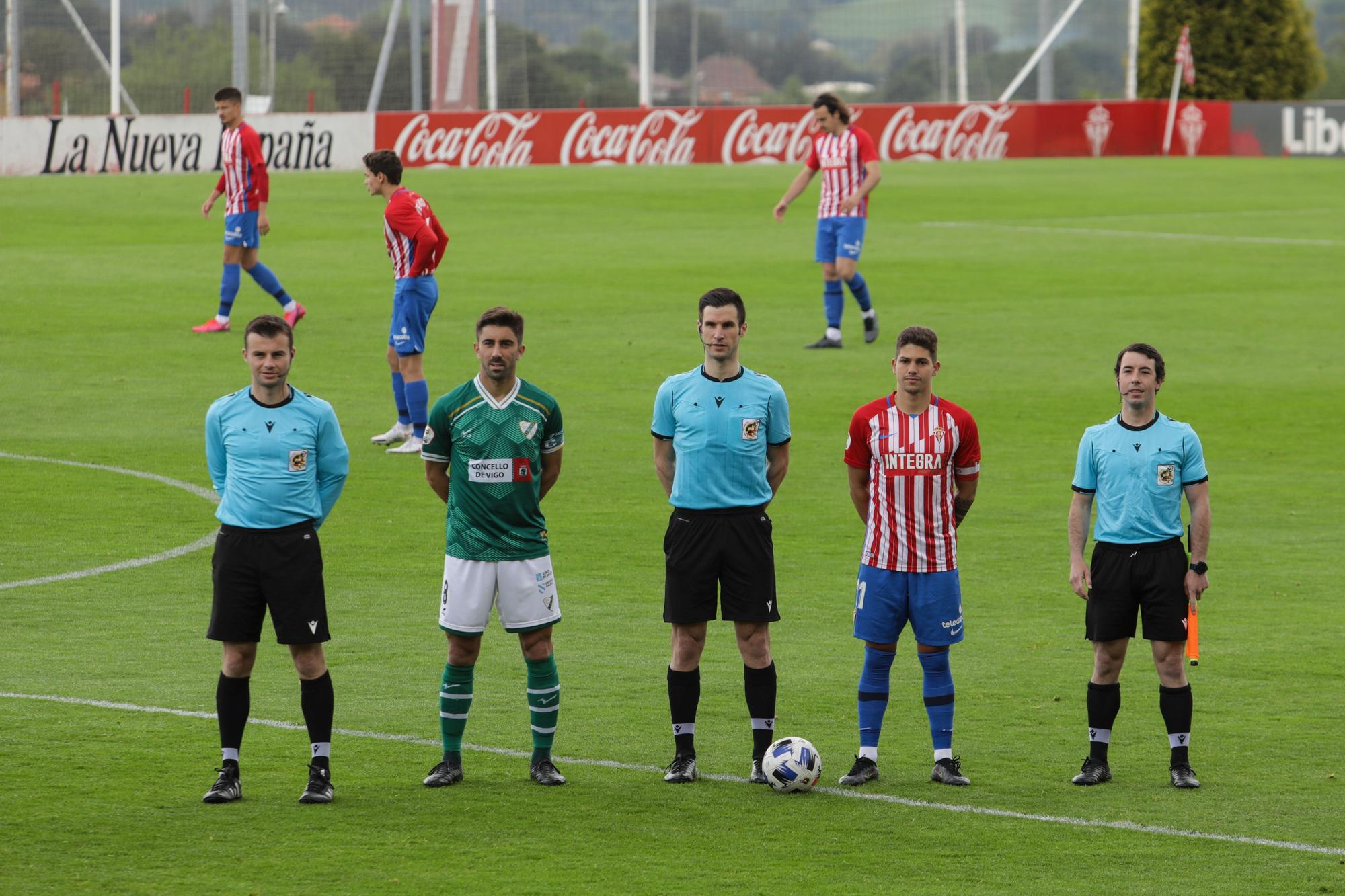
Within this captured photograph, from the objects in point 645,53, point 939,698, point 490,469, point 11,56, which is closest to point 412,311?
point 490,469

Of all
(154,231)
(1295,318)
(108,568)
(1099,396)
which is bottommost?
(108,568)

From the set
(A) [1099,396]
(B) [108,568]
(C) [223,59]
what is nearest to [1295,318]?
(A) [1099,396]

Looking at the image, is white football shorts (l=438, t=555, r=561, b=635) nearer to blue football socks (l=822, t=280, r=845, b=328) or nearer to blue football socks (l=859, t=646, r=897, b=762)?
blue football socks (l=859, t=646, r=897, b=762)

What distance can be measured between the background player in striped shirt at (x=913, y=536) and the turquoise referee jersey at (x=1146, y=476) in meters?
0.57

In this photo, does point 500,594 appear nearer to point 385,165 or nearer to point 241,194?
point 385,165

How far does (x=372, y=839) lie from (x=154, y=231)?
24627 mm

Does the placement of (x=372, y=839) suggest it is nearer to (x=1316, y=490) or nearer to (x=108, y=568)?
(x=108, y=568)

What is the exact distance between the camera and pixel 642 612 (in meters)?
10.8

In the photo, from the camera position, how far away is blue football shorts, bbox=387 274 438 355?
14.4 m

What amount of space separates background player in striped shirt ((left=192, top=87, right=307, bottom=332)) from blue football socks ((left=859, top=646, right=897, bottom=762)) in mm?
12811

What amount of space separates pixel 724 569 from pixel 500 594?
936 mm

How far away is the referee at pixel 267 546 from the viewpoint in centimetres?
741

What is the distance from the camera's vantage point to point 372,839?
702cm

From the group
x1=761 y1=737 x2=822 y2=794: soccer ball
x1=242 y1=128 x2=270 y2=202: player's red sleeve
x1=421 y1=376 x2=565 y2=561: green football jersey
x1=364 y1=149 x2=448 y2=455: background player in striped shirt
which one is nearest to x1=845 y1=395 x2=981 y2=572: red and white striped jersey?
x1=761 y1=737 x2=822 y2=794: soccer ball
